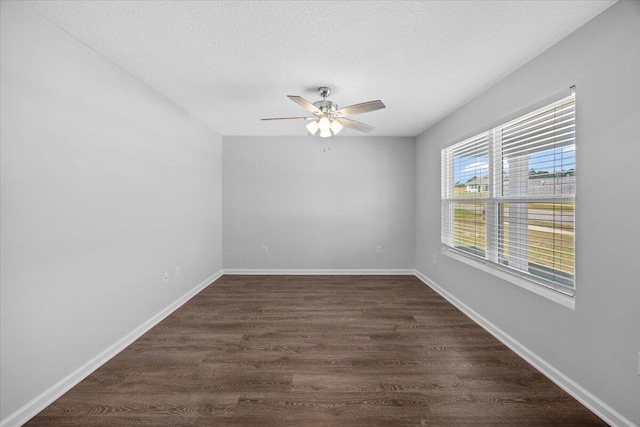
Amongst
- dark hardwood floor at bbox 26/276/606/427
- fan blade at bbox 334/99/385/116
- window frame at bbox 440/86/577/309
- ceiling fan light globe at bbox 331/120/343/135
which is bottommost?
A: dark hardwood floor at bbox 26/276/606/427

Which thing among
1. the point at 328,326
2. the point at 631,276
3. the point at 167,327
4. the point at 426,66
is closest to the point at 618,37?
the point at 426,66

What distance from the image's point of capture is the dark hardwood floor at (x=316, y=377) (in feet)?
5.30

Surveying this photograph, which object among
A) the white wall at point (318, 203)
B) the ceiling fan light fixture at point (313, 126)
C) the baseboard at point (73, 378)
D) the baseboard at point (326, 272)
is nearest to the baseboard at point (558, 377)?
the baseboard at point (326, 272)

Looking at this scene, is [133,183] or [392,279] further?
[392,279]

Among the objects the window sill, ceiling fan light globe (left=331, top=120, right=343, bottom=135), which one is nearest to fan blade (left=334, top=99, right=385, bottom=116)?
ceiling fan light globe (left=331, top=120, right=343, bottom=135)

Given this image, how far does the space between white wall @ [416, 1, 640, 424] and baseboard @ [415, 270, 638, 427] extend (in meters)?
0.04

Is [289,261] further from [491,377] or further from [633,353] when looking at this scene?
[633,353]

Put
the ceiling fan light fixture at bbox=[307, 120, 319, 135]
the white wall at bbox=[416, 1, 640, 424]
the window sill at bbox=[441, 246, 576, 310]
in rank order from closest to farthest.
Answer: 1. the white wall at bbox=[416, 1, 640, 424]
2. the window sill at bbox=[441, 246, 576, 310]
3. the ceiling fan light fixture at bbox=[307, 120, 319, 135]

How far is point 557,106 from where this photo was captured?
6.44 ft

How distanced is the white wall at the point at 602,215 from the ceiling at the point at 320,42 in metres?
0.18

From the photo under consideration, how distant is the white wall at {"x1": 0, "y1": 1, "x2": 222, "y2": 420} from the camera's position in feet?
4.98

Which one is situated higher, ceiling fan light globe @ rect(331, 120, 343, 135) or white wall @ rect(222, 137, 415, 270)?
ceiling fan light globe @ rect(331, 120, 343, 135)

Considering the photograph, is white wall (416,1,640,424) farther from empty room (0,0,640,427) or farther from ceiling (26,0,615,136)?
ceiling (26,0,615,136)

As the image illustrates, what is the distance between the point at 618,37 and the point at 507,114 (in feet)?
2.89
